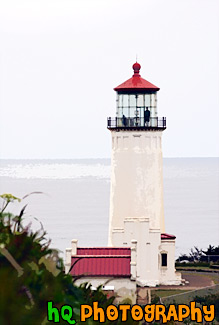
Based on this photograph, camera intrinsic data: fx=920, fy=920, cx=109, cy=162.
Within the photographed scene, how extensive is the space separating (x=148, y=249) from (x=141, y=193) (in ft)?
7.16

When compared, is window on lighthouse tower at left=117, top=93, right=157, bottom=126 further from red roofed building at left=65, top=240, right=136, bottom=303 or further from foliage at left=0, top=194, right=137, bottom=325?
foliage at left=0, top=194, right=137, bottom=325

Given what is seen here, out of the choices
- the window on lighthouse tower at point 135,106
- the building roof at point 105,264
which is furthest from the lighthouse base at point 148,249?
the window on lighthouse tower at point 135,106

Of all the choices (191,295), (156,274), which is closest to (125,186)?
(156,274)

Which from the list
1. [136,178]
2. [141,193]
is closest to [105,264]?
[141,193]

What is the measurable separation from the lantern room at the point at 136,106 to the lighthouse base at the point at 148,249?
149 inches

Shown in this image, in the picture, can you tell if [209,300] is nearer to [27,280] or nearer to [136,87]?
[136,87]

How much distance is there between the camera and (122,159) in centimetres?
3419

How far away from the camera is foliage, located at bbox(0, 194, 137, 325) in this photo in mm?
10531

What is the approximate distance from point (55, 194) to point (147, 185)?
10639 centimetres

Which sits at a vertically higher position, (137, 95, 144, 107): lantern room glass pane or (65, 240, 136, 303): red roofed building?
(137, 95, 144, 107): lantern room glass pane

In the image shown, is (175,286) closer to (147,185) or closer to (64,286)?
(147,185)

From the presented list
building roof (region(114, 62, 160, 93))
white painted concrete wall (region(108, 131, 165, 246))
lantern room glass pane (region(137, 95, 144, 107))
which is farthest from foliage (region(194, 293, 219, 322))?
building roof (region(114, 62, 160, 93))

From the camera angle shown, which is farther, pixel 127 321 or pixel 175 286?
pixel 175 286

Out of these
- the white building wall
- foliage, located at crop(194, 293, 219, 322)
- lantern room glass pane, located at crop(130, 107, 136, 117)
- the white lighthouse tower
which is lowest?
foliage, located at crop(194, 293, 219, 322)
